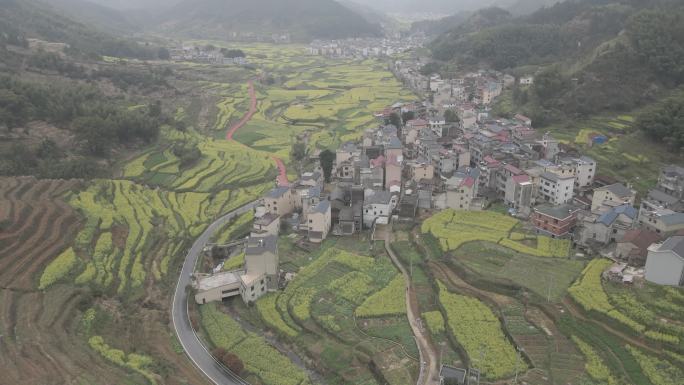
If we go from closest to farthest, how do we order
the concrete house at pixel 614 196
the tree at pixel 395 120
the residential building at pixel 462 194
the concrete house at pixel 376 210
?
the concrete house at pixel 614 196 → the concrete house at pixel 376 210 → the residential building at pixel 462 194 → the tree at pixel 395 120

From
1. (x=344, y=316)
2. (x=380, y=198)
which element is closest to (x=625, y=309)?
(x=344, y=316)

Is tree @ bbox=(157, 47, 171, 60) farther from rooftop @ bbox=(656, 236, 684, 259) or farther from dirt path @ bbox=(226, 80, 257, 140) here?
rooftop @ bbox=(656, 236, 684, 259)

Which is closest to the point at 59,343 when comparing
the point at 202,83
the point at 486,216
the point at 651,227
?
the point at 486,216

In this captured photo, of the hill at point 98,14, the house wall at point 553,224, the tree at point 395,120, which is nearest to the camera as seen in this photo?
the house wall at point 553,224

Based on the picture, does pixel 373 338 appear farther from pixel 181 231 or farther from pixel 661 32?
pixel 661 32

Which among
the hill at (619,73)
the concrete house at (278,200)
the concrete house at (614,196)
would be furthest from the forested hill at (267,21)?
the concrete house at (614,196)

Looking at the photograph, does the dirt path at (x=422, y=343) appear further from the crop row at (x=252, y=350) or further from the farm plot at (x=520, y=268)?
the crop row at (x=252, y=350)
